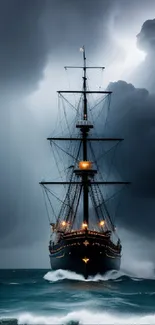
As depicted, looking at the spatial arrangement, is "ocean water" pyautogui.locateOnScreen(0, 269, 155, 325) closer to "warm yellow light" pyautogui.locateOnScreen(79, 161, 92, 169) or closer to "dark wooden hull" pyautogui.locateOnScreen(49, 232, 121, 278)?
"dark wooden hull" pyautogui.locateOnScreen(49, 232, 121, 278)

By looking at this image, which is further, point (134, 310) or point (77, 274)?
point (77, 274)

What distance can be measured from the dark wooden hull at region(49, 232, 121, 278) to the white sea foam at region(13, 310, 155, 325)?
2231 centimetres

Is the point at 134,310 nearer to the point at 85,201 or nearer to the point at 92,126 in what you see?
the point at 85,201

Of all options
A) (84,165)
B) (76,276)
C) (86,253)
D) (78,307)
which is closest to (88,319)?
(78,307)

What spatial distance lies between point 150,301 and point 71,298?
7491mm

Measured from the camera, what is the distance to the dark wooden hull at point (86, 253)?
57812mm

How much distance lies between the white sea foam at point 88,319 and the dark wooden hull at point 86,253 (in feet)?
73.2

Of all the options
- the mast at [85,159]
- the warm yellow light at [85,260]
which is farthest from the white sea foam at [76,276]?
the mast at [85,159]

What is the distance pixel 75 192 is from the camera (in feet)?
234

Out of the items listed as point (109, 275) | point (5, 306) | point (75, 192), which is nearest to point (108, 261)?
point (109, 275)

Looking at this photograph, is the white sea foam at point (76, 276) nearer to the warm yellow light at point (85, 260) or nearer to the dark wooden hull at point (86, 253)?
the dark wooden hull at point (86, 253)

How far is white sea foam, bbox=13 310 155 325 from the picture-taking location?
108ft

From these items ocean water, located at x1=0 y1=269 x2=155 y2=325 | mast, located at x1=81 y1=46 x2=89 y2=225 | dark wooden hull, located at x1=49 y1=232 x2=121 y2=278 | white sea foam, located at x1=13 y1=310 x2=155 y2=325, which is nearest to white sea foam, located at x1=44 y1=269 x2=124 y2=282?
dark wooden hull, located at x1=49 y1=232 x2=121 y2=278

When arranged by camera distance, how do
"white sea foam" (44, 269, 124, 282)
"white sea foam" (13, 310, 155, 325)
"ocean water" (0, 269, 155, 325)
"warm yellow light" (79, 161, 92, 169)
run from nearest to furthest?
"white sea foam" (13, 310, 155, 325) < "ocean water" (0, 269, 155, 325) < "white sea foam" (44, 269, 124, 282) < "warm yellow light" (79, 161, 92, 169)
